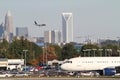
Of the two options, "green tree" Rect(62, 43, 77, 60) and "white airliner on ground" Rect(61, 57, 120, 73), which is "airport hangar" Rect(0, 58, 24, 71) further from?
"white airliner on ground" Rect(61, 57, 120, 73)

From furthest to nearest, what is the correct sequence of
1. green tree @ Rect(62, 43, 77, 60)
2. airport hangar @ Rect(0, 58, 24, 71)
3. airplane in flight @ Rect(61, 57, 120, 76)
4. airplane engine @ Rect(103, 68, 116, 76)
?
green tree @ Rect(62, 43, 77, 60) < airport hangar @ Rect(0, 58, 24, 71) < airplane in flight @ Rect(61, 57, 120, 76) < airplane engine @ Rect(103, 68, 116, 76)

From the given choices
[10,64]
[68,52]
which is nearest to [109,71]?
[10,64]

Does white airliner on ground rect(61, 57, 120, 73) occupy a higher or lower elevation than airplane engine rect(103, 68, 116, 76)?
higher

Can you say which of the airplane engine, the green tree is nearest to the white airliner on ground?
the airplane engine

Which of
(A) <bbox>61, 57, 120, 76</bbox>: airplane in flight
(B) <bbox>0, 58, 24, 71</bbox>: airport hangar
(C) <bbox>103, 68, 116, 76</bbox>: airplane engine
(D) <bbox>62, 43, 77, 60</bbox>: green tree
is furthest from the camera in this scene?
(D) <bbox>62, 43, 77, 60</bbox>: green tree

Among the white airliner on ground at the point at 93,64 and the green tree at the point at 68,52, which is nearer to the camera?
the white airliner on ground at the point at 93,64

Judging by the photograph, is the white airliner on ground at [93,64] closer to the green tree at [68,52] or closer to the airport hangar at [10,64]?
the airport hangar at [10,64]

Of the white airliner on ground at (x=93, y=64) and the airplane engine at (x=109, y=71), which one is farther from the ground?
the white airliner on ground at (x=93, y=64)

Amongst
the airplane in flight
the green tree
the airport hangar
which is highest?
the airplane in flight

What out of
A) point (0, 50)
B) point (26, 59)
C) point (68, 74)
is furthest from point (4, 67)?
point (68, 74)

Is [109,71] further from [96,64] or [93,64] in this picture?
[93,64]

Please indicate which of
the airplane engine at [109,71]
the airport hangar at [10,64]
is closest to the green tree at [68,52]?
the airport hangar at [10,64]

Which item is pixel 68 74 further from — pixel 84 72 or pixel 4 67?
pixel 4 67

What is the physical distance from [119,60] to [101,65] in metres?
3.48
